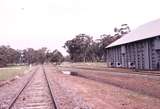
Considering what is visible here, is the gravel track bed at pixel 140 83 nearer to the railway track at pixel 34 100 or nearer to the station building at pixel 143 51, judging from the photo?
the railway track at pixel 34 100

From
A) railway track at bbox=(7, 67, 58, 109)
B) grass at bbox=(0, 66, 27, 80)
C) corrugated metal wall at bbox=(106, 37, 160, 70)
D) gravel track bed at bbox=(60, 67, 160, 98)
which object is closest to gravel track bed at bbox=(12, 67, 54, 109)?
railway track at bbox=(7, 67, 58, 109)

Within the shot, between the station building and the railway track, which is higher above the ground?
the station building

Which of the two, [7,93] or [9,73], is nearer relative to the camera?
[7,93]

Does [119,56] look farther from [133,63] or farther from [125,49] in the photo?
[133,63]

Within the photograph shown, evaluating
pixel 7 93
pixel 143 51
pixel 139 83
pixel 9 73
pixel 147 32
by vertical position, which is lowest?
pixel 7 93

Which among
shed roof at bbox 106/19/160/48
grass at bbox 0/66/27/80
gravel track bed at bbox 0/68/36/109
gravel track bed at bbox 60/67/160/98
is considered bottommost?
gravel track bed at bbox 0/68/36/109

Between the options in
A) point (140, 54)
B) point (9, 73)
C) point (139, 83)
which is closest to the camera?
point (139, 83)

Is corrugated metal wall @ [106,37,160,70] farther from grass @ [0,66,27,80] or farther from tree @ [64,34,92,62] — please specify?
tree @ [64,34,92,62]

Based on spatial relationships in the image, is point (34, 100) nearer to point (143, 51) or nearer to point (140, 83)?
point (140, 83)

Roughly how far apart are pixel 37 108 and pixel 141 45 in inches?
1628

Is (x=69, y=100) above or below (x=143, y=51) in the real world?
below

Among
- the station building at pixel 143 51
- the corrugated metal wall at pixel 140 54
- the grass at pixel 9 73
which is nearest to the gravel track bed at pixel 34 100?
the grass at pixel 9 73

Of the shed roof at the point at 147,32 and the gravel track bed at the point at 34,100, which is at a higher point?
the shed roof at the point at 147,32

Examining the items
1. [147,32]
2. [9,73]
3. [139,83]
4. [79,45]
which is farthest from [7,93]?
[79,45]
